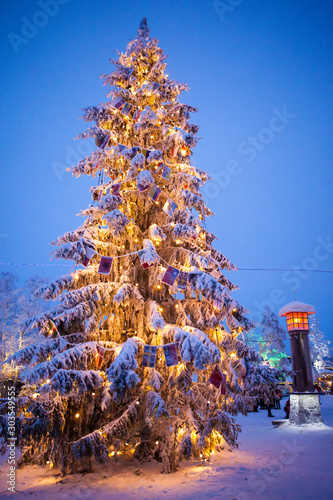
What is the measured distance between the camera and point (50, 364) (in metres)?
6.64

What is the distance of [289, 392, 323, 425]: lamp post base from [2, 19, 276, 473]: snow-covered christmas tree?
3.82m

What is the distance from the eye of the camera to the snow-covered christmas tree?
6.91 m

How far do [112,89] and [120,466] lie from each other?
11.5m

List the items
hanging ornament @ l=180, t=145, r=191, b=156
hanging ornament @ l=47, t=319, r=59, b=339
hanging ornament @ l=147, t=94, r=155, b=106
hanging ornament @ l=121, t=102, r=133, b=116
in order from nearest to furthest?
1. hanging ornament @ l=47, t=319, r=59, b=339
2. hanging ornament @ l=121, t=102, r=133, b=116
3. hanging ornament @ l=180, t=145, r=191, b=156
4. hanging ornament @ l=147, t=94, r=155, b=106

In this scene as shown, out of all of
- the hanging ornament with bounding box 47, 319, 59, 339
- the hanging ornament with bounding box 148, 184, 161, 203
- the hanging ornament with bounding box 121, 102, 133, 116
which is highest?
the hanging ornament with bounding box 121, 102, 133, 116

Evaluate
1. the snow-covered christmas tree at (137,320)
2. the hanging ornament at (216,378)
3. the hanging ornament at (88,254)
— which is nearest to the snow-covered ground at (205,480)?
the snow-covered christmas tree at (137,320)

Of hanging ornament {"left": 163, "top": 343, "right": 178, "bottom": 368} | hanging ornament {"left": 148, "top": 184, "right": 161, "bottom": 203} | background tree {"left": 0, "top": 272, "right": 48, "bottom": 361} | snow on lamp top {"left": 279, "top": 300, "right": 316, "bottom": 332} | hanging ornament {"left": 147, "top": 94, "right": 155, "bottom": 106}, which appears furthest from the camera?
background tree {"left": 0, "top": 272, "right": 48, "bottom": 361}

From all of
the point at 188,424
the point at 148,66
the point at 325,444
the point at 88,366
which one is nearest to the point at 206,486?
the point at 188,424

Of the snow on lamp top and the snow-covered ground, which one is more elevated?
the snow on lamp top

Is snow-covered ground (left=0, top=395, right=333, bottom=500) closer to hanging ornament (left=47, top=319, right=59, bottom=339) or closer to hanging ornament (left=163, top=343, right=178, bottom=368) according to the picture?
hanging ornament (left=163, top=343, right=178, bottom=368)

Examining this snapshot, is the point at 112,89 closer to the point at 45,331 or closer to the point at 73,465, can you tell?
the point at 45,331

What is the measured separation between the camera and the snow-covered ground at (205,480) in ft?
19.6

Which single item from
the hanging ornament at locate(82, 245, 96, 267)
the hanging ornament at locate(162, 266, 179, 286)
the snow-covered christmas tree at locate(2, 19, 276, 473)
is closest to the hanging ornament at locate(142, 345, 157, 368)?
the snow-covered christmas tree at locate(2, 19, 276, 473)

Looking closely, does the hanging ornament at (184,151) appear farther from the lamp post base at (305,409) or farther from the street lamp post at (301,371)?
the lamp post base at (305,409)
